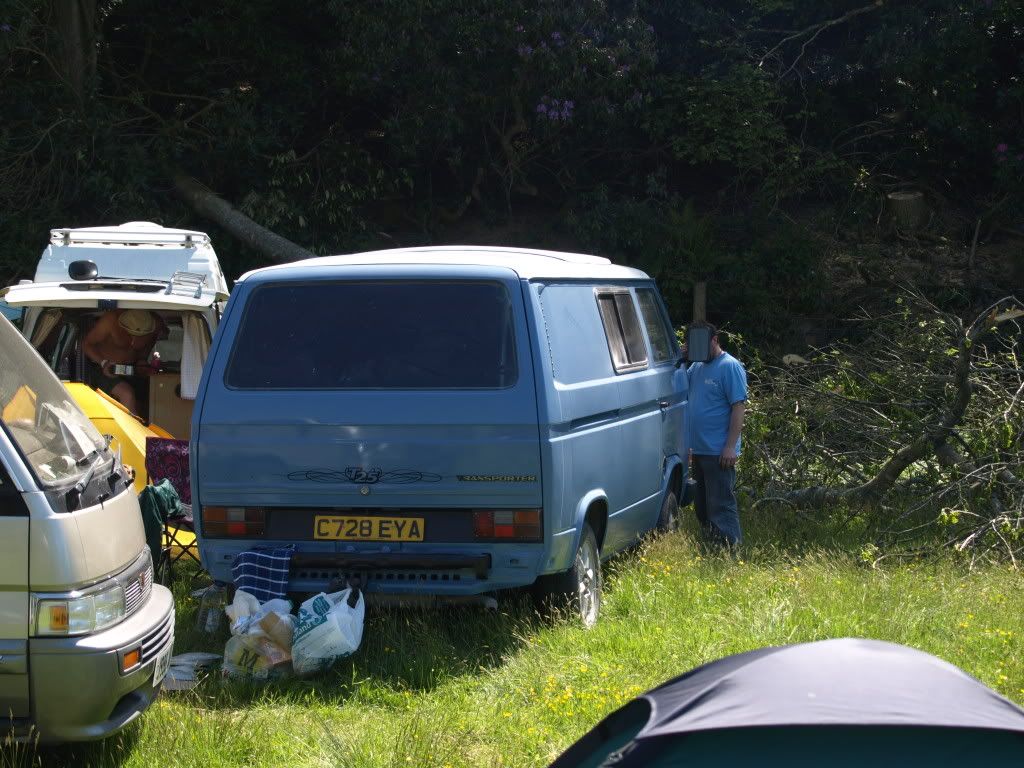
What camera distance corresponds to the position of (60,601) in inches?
182

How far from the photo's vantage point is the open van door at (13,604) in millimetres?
4570

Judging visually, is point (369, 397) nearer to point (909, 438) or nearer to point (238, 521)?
point (238, 521)

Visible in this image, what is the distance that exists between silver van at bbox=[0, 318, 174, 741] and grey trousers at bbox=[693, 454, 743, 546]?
5221 millimetres

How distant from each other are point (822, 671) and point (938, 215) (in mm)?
17613

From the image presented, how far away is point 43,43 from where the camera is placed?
18031 millimetres

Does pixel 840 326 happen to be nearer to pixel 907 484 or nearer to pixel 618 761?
pixel 907 484

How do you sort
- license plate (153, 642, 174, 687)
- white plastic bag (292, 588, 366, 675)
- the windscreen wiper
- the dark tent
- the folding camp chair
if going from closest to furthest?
the dark tent < the windscreen wiper < license plate (153, 642, 174, 687) < white plastic bag (292, 588, 366, 675) < the folding camp chair

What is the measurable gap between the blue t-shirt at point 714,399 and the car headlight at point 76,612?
5.53 m

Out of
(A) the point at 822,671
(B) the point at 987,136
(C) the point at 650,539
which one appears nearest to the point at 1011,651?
(C) the point at 650,539

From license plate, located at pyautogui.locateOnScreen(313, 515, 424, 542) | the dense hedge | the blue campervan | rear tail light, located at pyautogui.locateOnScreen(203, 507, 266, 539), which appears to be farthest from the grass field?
the dense hedge

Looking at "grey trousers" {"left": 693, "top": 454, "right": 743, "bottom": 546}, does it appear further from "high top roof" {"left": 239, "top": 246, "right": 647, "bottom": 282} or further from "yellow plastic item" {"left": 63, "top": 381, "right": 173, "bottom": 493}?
"yellow plastic item" {"left": 63, "top": 381, "right": 173, "bottom": 493}

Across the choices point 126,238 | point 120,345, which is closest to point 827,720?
point 120,345

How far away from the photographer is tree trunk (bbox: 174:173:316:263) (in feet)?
58.0

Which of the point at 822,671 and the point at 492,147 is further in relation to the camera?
the point at 492,147
